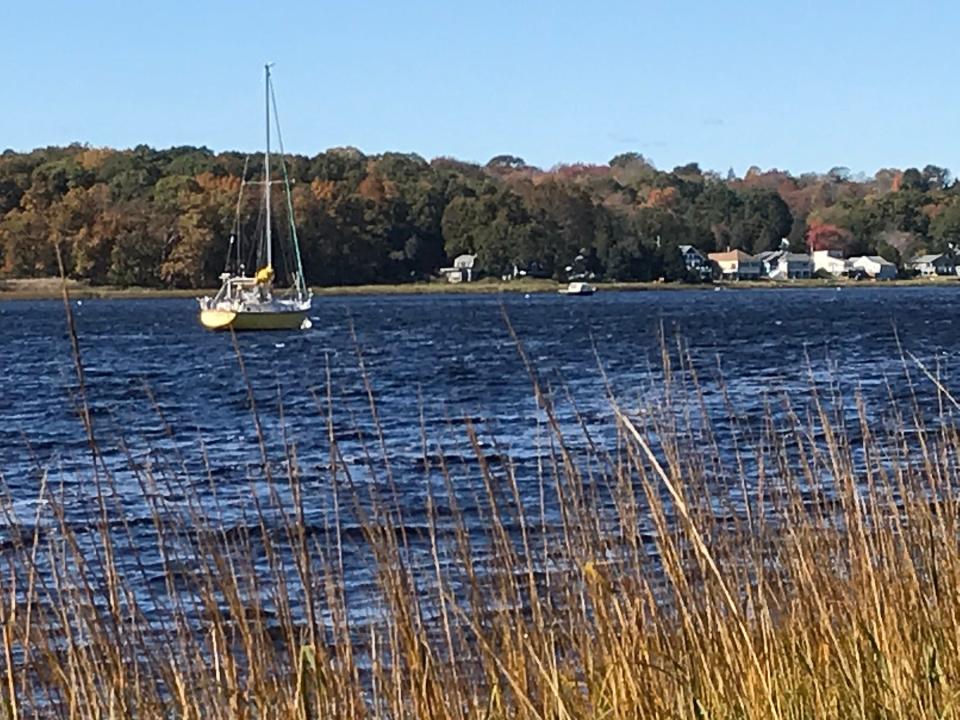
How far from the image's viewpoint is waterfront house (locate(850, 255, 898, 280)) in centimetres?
17488

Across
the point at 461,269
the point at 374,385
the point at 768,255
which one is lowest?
the point at 768,255

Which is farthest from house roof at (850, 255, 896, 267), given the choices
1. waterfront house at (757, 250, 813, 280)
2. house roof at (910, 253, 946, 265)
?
waterfront house at (757, 250, 813, 280)

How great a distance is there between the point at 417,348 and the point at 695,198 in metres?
132

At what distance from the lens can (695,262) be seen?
167375 millimetres

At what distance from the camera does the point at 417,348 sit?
55.6 metres

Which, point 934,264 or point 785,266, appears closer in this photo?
point 934,264

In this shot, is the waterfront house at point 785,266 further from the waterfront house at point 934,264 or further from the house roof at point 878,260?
the waterfront house at point 934,264

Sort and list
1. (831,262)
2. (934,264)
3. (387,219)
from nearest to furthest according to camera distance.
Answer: (387,219)
(934,264)
(831,262)

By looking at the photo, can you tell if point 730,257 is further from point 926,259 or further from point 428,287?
point 428,287

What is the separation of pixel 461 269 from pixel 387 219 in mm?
11597

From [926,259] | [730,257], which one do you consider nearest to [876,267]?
[926,259]

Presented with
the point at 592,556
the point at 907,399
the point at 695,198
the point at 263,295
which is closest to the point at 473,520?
the point at 592,556

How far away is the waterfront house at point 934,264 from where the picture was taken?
17600cm

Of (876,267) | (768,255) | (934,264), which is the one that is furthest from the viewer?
(768,255)
